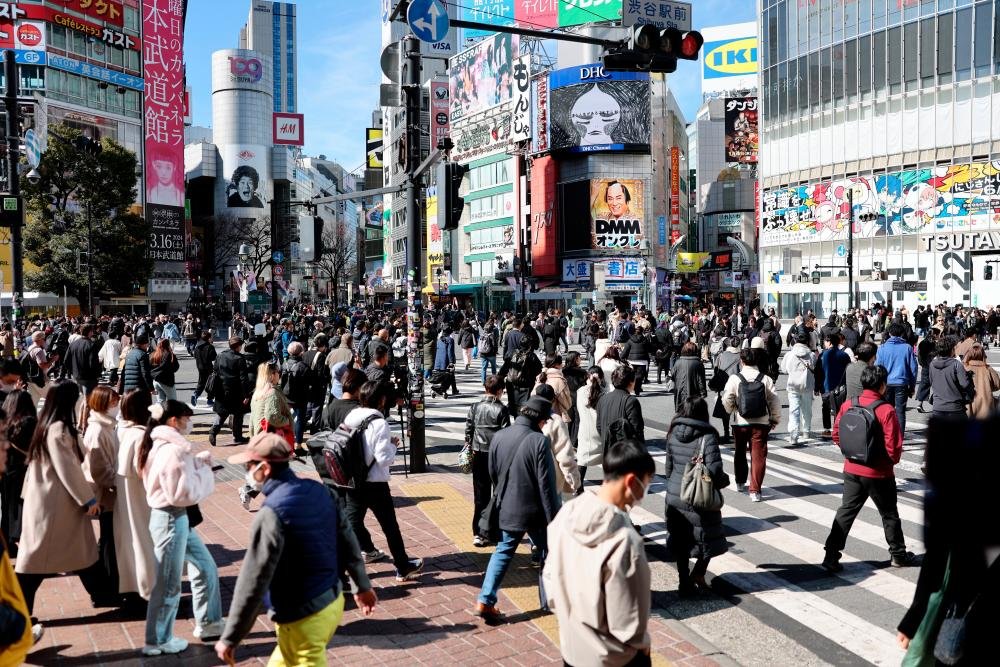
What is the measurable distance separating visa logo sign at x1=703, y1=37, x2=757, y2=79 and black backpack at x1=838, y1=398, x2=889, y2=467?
110588mm

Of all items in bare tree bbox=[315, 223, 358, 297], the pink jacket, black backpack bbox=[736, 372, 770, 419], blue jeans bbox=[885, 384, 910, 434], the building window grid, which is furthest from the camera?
bare tree bbox=[315, 223, 358, 297]

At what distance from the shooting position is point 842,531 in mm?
6805

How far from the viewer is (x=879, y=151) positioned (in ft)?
155

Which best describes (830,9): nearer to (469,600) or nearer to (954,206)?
(954,206)

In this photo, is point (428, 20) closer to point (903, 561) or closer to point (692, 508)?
point (692, 508)

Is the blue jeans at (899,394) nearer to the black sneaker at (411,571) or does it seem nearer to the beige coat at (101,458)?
the black sneaker at (411,571)

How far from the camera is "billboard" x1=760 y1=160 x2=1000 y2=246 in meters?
42.9

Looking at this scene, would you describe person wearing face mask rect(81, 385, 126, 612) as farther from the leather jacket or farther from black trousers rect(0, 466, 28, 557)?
the leather jacket

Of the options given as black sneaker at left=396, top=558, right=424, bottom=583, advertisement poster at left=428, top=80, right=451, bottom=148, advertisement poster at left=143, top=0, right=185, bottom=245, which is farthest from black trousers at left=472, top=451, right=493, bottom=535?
advertisement poster at left=428, top=80, right=451, bottom=148

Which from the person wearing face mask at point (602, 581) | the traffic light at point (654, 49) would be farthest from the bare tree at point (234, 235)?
the person wearing face mask at point (602, 581)

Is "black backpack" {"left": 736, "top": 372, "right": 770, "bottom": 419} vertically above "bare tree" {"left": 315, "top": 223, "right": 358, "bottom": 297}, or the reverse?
"bare tree" {"left": 315, "top": 223, "right": 358, "bottom": 297}

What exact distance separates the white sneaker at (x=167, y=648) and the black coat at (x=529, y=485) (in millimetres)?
2217

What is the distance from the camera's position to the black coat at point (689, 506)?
623 cm

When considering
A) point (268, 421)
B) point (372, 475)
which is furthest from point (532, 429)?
point (268, 421)
